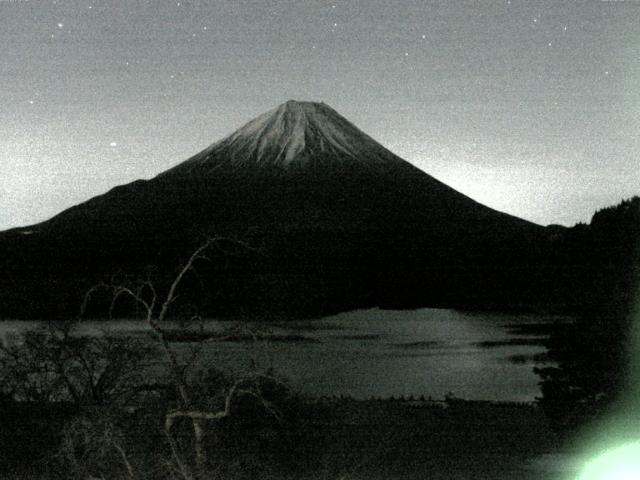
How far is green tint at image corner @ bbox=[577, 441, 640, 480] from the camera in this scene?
11.9 meters

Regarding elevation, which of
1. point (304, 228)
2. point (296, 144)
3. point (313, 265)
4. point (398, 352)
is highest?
point (296, 144)

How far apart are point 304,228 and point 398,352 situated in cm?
3998

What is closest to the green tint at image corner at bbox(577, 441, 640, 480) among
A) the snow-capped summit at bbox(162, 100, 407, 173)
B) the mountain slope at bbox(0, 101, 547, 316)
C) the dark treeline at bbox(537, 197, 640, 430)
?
the dark treeline at bbox(537, 197, 640, 430)

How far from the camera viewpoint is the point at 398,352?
2188 inches

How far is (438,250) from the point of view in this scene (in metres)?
90.4

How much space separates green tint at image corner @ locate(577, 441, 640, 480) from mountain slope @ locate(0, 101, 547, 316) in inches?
2334

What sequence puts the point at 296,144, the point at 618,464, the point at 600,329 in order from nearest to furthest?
the point at 618,464, the point at 600,329, the point at 296,144

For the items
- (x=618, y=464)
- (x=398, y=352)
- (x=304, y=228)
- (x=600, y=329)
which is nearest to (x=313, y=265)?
(x=304, y=228)

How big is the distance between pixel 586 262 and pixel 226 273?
72.7 m

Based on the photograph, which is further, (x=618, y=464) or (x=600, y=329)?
(x=600, y=329)

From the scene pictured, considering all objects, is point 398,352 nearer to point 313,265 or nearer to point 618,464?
point 313,265

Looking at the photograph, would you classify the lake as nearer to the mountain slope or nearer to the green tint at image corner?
the mountain slope

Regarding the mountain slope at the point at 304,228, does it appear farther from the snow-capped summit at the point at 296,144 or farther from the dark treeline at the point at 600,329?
the dark treeline at the point at 600,329

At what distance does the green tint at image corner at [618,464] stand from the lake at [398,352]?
18.1 ft
